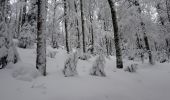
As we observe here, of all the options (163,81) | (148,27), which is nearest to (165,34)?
(148,27)

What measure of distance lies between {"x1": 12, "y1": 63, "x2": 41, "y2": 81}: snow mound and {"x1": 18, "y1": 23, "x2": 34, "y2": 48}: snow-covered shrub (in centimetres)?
748

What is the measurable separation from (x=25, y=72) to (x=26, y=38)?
26.2 ft

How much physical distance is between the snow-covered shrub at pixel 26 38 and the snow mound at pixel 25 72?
748 centimetres

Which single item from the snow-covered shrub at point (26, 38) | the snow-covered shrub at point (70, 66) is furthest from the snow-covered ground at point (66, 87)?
the snow-covered shrub at point (26, 38)

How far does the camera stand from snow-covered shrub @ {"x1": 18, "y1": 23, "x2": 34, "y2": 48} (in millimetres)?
13753

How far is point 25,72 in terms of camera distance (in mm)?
6453

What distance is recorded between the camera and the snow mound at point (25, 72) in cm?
621

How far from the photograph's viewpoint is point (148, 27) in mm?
13602

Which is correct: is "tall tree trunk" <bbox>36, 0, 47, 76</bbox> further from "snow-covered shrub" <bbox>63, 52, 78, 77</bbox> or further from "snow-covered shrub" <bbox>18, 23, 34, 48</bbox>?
"snow-covered shrub" <bbox>18, 23, 34, 48</bbox>

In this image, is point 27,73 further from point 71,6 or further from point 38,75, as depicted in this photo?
point 71,6

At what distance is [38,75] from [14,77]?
0.87m

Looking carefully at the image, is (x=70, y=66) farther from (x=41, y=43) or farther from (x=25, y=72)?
(x=25, y=72)

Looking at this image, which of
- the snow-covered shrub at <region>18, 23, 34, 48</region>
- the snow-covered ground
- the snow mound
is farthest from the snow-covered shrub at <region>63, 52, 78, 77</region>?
the snow-covered shrub at <region>18, 23, 34, 48</region>

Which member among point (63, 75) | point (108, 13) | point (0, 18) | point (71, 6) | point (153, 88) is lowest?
point (153, 88)
